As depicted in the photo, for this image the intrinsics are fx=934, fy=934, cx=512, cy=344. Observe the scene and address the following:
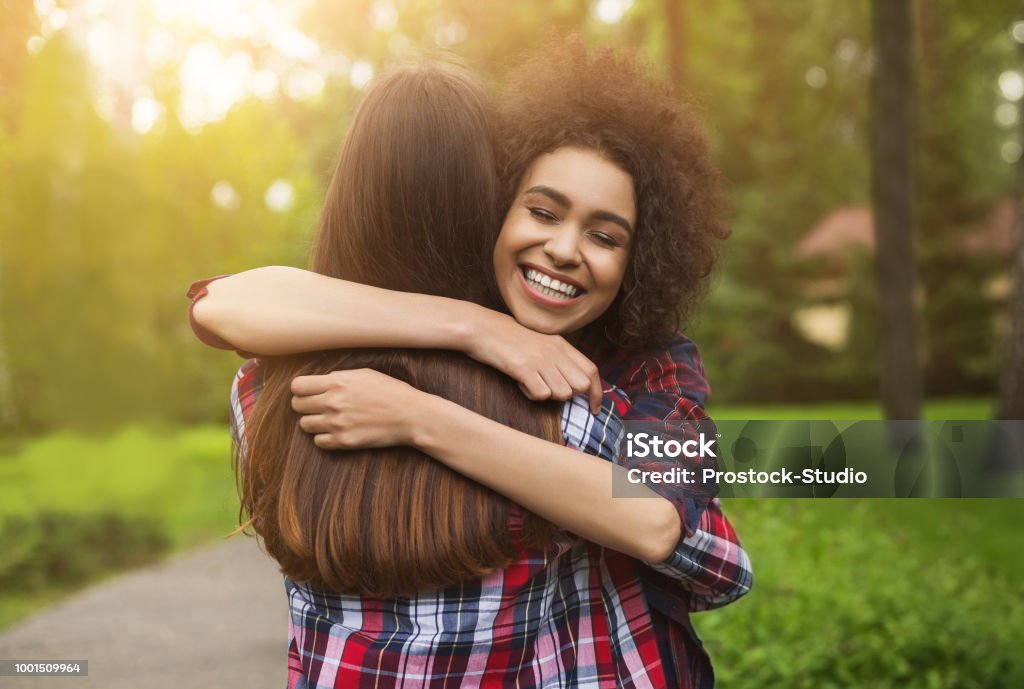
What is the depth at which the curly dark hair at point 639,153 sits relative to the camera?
2.14 metres

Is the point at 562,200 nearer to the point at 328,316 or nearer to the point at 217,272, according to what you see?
the point at 328,316

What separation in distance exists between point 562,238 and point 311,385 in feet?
2.05

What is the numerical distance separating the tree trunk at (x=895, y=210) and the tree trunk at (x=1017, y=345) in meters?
1.35

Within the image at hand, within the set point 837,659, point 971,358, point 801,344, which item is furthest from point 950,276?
point 837,659

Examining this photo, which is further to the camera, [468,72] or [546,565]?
[468,72]

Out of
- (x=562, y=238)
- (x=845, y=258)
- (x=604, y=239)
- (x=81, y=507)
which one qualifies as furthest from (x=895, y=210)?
(x=845, y=258)

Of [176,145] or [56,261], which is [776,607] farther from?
[176,145]

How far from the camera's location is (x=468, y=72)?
2.08 m

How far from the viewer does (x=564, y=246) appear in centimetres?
201

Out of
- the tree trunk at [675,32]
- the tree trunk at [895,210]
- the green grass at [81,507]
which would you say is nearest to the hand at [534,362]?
the green grass at [81,507]

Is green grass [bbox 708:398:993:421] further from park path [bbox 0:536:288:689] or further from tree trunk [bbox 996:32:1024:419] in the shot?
park path [bbox 0:536:288:689]

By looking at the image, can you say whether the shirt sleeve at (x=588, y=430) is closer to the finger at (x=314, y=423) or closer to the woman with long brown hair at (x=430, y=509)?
the woman with long brown hair at (x=430, y=509)

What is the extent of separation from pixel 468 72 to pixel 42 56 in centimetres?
635

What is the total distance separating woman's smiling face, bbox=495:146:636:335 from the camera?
6.70ft
